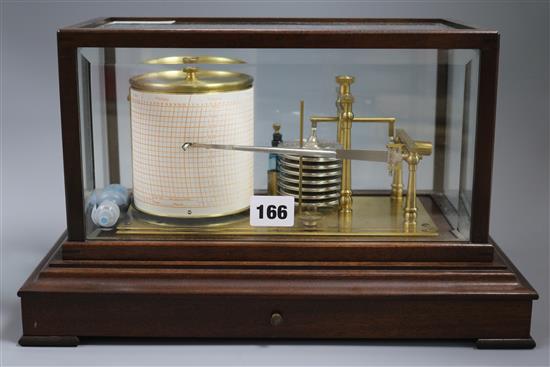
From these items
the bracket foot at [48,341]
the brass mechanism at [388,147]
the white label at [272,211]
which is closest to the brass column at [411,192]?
the brass mechanism at [388,147]

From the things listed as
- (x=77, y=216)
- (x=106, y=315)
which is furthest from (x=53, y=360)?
(x=77, y=216)

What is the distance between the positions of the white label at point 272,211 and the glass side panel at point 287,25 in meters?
0.33

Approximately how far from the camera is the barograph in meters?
2.07

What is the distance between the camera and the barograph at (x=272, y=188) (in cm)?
207

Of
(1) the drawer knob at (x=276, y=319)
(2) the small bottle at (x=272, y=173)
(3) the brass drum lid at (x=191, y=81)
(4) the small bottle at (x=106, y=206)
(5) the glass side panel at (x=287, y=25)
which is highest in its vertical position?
(5) the glass side panel at (x=287, y=25)

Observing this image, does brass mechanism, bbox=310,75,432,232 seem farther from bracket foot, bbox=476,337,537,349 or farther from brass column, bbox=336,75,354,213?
bracket foot, bbox=476,337,537,349

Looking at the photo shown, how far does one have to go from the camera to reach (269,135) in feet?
7.39

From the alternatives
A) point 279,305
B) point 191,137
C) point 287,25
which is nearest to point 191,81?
point 191,137

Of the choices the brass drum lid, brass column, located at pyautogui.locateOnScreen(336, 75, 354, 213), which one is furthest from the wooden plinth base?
the brass drum lid

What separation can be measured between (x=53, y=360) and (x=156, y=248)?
0.92 ft

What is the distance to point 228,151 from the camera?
2.18 meters

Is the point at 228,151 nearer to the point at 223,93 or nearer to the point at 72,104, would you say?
the point at 223,93

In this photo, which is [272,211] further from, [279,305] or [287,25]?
[287,25]

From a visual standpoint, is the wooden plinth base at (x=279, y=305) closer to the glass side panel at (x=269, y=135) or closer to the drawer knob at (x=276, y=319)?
the drawer knob at (x=276, y=319)
